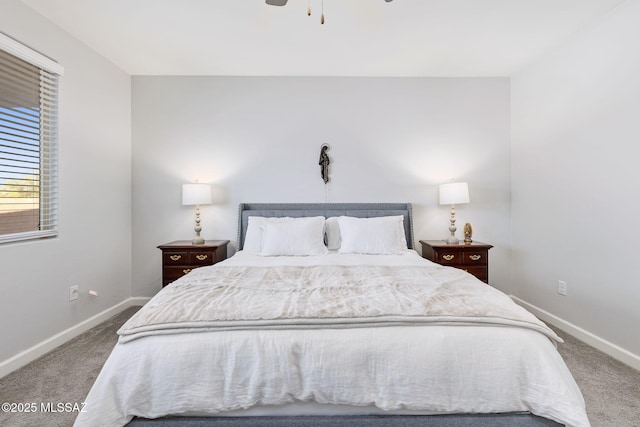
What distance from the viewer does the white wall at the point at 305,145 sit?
10.7 ft

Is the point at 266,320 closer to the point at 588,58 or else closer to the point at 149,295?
the point at 149,295

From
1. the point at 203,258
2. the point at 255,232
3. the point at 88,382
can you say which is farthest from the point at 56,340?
the point at 255,232

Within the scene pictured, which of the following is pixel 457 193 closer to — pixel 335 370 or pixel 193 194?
pixel 335 370

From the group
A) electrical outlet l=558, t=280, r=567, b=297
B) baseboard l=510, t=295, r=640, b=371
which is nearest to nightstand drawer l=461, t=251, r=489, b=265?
electrical outlet l=558, t=280, r=567, b=297

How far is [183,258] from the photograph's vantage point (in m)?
2.84

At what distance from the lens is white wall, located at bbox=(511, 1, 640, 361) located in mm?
2078

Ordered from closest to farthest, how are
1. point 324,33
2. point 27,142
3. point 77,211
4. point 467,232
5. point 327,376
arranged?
1. point 327,376
2. point 27,142
3. point 324,33
4. point 77,211
5. point 467,232

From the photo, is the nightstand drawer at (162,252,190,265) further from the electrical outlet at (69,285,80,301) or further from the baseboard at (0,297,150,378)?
the baseboard at (0,297,150,378)

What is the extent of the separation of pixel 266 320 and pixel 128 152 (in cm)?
309

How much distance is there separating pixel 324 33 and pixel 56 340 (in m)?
3.46

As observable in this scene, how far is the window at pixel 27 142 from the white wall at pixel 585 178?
4.49 metres

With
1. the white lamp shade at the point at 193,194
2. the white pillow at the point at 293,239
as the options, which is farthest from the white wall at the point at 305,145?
the white pillow at the point at 293,239

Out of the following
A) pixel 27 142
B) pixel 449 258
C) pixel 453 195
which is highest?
pixel 27 142

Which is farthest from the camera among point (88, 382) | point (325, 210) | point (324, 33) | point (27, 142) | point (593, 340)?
point (325, 210)
